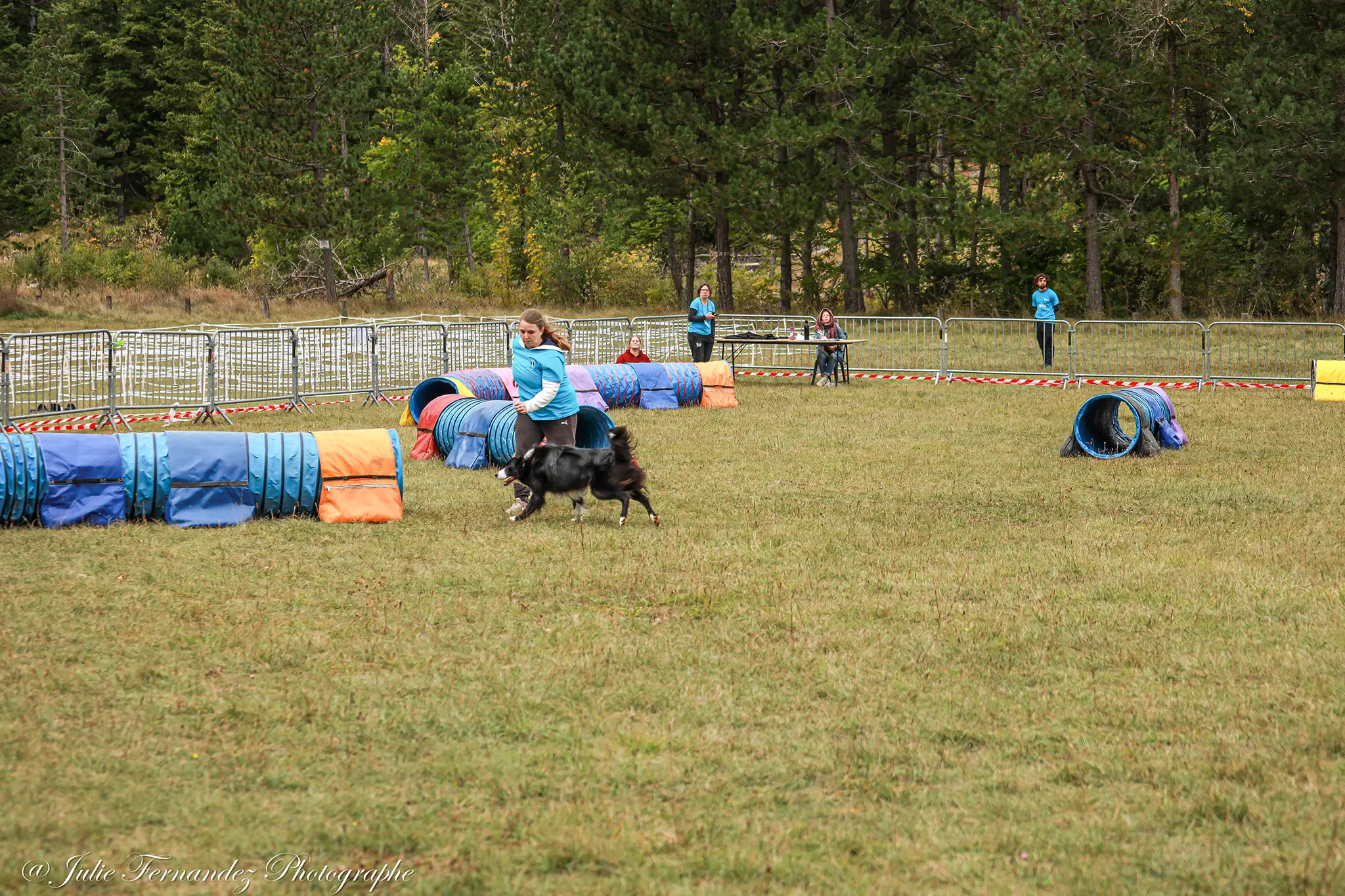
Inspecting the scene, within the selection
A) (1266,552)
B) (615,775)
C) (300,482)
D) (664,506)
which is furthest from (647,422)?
(615,775)

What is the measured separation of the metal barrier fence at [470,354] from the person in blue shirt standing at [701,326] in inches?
70.2

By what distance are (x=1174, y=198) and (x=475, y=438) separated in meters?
25.5

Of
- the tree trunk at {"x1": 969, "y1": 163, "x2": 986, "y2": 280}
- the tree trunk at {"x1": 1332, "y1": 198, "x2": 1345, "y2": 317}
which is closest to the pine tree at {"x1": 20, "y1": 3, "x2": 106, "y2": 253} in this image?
the tree trunk at {"x1": 969, "y1": 163, "x2": 986, "y2": 280}

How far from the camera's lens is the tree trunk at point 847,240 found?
3738cm

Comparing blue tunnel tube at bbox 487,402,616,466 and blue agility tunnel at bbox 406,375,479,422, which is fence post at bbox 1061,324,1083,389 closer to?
blue agility tunnel at bbox 406,375,479,422

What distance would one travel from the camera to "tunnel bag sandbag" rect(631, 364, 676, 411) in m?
19.6

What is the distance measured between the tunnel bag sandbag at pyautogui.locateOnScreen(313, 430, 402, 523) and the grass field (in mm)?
314

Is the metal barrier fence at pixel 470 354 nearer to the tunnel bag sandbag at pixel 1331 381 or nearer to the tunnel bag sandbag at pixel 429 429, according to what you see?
the tunnel bag sandbag at pixel 1331 381

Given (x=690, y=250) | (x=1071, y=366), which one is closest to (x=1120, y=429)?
(x=1071, y=366)

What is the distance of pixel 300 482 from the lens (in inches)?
424

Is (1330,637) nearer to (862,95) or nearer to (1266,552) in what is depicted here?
(1266,552)

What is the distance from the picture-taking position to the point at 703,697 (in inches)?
247

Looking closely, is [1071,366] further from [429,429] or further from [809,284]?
[809,284]

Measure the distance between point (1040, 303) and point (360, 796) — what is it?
2114 centimetres
